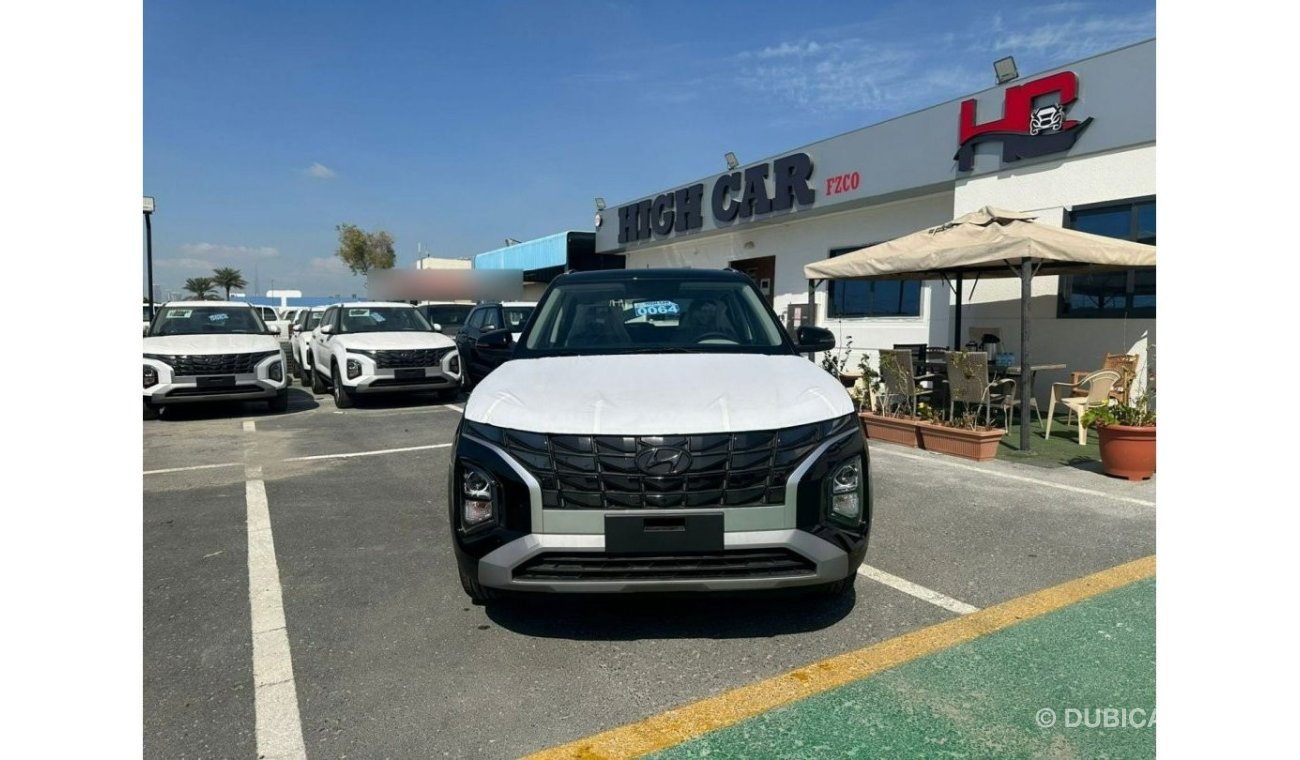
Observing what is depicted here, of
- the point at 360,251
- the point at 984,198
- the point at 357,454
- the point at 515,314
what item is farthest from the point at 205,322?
the point at 360,251

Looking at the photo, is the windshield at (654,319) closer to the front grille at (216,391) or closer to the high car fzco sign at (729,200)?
the front grille at (216,391)

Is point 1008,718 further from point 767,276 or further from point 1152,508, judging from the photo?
point 767,276

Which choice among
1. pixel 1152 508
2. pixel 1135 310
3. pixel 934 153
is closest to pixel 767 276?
pixel 934 153

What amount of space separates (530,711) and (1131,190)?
993 centimetres

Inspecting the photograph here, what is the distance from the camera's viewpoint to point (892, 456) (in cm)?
761

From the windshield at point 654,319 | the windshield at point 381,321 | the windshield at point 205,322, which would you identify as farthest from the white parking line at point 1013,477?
the windshield at point 205,322

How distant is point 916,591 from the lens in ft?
12.7

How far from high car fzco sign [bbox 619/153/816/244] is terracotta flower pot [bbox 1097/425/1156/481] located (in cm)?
882

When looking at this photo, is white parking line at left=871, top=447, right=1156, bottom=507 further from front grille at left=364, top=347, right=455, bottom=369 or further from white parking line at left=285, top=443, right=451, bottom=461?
front grille at left=364, top=347, right=455, bottom=369

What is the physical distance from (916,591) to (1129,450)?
3702mm

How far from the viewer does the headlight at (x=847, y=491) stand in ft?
10.2

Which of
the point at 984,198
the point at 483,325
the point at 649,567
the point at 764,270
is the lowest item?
the point at 649,567

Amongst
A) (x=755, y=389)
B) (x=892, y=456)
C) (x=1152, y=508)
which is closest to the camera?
(x=755, y=389)

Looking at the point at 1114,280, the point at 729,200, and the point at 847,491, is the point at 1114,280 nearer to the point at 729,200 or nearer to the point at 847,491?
the point at 729,200
